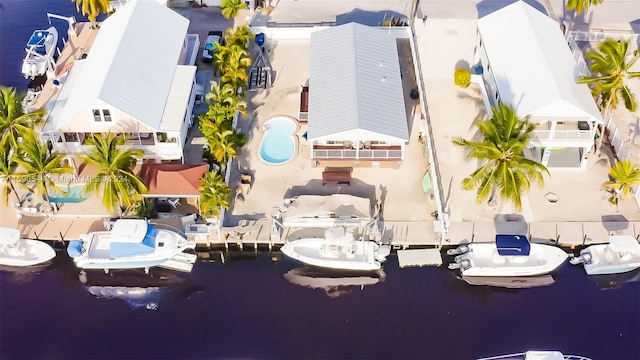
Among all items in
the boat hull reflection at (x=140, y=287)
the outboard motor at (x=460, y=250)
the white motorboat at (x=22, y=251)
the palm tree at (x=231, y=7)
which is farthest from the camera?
the palm tree at (x=231, y=7)

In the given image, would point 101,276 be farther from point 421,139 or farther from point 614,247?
point 614,247

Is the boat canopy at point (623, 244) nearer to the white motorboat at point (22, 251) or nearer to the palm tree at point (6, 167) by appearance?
the white motorboat at point (22, 251)

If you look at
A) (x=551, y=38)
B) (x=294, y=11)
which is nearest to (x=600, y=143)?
(x=551, y=38)

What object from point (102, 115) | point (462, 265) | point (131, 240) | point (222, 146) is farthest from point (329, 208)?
point (102, 115)

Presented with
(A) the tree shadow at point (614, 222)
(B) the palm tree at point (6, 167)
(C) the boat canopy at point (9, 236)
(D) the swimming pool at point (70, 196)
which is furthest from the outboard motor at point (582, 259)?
(B) the palm tree at point (6, 167)

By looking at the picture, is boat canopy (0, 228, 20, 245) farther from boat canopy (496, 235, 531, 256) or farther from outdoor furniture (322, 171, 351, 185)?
boat canopy (496, 235, 531, 256)

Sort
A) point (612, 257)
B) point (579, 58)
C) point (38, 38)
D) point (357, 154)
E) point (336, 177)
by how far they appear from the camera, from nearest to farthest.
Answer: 1. point (612, 257)
2. point (336, 177)
3. point (357, 154)
4. point (579, 58)
5. point (38, 38)

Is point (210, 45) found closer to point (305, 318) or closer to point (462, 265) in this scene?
point (305, 318)

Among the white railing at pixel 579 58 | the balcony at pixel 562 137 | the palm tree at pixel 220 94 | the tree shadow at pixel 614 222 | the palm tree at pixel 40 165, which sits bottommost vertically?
the tree shadow at pixel 614 222
